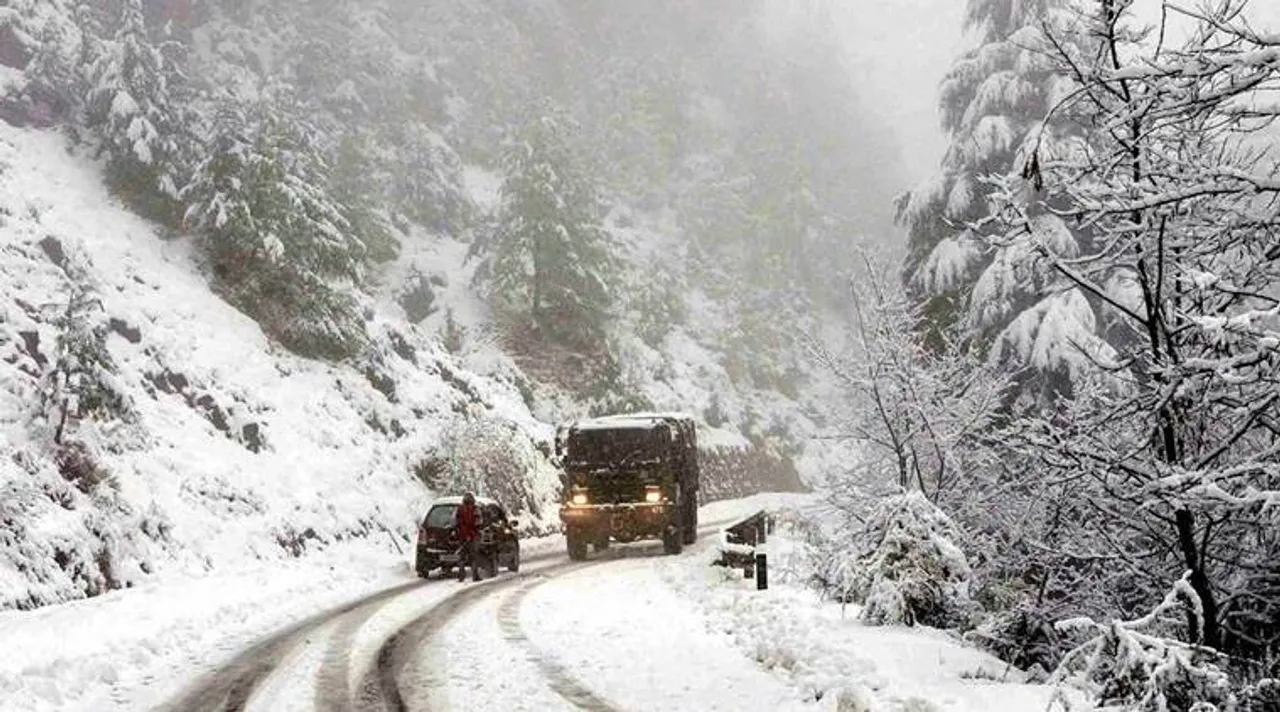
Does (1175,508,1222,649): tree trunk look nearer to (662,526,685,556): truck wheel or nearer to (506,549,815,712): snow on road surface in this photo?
(506,549,815,712): snow on road surface

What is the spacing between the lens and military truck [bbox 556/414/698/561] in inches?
906

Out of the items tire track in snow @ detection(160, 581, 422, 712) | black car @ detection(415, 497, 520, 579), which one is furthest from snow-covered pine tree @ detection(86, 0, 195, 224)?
tire track in snow @ detection(160, 581, 422, 712)

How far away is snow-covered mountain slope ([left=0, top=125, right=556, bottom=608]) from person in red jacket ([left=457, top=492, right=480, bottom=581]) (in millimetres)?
4419

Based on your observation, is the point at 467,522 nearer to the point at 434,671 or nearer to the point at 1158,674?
the point at 434,671

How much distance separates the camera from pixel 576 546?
76.8 feet

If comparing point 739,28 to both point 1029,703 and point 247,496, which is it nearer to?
point 247,496

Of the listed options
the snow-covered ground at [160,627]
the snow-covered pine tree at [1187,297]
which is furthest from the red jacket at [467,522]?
the snow-covered pine tree at [1187,297]

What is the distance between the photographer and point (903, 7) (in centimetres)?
10412

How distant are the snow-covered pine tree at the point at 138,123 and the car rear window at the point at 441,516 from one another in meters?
14.0

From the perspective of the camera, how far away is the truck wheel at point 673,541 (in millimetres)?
23250

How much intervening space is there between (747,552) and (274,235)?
54.8 ft

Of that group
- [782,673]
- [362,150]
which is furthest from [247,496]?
[362,150]

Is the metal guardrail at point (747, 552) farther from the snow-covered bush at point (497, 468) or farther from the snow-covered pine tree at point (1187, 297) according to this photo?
the snow-covered bush at point (497, 468)

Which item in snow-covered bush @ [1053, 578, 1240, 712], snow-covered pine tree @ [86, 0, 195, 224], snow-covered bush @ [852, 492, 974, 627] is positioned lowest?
snow-covered bush @ [1053, 578, 1240, 712]
